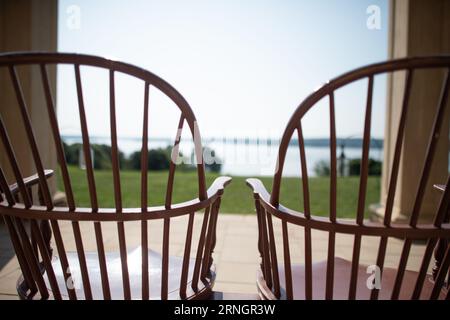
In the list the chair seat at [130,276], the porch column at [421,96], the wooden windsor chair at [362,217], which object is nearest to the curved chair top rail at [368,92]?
the wooden windsor chair at [362,217]

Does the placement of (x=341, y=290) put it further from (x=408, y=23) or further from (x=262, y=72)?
(x=262, y=72)

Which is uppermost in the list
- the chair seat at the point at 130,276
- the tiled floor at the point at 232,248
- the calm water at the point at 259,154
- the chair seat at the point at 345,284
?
the calm water at the point at 259,154

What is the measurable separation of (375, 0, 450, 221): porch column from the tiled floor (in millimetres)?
557

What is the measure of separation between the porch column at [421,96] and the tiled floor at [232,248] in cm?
56

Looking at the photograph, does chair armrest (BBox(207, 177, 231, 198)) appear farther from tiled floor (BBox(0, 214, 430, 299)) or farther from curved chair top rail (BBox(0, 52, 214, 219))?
tiled floor (BBox(0, 214, 430, 299))

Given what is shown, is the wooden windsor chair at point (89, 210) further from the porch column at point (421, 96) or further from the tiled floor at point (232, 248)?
the porch column at point (421, 96)

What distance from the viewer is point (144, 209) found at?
2.50ft

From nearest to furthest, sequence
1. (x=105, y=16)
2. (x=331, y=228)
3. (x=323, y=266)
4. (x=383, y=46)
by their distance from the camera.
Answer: (x=331, y=228) < (x=323, y=266) < (x=105, y=16) < (x=383, y=46)

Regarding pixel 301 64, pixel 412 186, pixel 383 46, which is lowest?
pixel 412 186

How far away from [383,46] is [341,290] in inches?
126

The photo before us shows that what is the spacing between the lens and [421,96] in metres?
2.93

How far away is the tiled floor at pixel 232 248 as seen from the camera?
193cm

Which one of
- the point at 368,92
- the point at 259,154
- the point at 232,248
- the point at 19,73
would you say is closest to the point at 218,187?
the point at 368,92

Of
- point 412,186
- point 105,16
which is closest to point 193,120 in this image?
point 105,16
